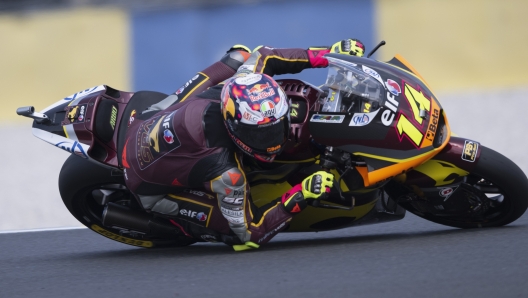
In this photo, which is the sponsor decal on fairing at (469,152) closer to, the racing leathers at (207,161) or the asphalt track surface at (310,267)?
the asphalt track surface at (310,267)

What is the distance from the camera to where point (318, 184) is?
420cm

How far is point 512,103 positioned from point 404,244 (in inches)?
98.7

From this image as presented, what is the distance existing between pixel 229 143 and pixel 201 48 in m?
3.07

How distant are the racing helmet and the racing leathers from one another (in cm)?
15

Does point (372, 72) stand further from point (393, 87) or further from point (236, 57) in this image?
point (236, 57)

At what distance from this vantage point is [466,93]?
6617 mm

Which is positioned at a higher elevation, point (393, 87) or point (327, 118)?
point (393, 87)

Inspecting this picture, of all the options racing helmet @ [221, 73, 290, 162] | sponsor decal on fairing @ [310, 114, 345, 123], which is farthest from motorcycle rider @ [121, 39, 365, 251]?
sponsor decal on fairing @ [310, 114, 345, 123]

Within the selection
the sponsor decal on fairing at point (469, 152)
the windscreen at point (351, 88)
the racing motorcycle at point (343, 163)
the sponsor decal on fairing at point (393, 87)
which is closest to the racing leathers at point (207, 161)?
the racing motorcycle at point (343, 163)

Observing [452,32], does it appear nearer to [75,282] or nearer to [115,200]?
[115,200]

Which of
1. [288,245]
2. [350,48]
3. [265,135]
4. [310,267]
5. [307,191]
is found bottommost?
[288,245]

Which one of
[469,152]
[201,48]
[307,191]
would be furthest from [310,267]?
[201,48]

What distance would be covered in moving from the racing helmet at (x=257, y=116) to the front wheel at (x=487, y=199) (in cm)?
100

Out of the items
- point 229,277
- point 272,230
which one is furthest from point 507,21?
point 229,277
